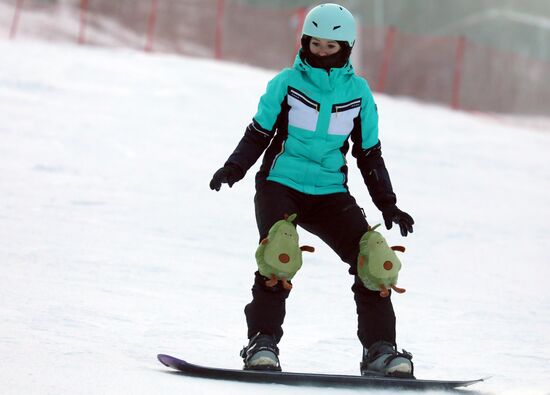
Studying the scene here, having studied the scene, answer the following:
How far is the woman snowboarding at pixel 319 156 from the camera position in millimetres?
4332

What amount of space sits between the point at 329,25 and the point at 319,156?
20.9 inches

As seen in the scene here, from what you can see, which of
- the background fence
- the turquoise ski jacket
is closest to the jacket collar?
the turquoise ski jacket

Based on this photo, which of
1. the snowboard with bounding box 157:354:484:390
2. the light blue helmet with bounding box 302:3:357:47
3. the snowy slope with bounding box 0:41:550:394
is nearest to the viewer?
the snowboard with bounding box 157:354:484:390

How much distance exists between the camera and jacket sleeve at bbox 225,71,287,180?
14.5ft

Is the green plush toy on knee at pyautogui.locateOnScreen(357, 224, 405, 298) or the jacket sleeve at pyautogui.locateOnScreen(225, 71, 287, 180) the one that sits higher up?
the jacket sleeve at pyautogui.locateOnScreen(225, 71, 287, 180)

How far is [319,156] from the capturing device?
441 cm

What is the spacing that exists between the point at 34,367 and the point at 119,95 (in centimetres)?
1505

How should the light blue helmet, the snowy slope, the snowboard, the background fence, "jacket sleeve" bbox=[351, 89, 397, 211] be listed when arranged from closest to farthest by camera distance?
the snowboard
the light blue helmet
"jacket sleeve" bbox=[351, 89, 397, 211]
the snowy slope
the background fence

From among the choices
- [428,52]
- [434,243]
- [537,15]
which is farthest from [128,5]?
[434,243]

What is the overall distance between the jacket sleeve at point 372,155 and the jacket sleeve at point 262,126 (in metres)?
0.36

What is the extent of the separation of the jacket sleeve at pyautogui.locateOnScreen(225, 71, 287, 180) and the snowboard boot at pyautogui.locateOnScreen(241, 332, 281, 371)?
669mm

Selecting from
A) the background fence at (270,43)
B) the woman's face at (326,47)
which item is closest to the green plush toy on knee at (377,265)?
the woman's face at (326,47)

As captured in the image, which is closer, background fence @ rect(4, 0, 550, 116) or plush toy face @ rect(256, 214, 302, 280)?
plush toy face @ rect(256, 214, 302, 280)

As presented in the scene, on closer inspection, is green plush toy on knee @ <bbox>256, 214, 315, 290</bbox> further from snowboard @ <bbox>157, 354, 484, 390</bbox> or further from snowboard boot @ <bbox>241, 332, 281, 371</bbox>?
snowboard @ <bbox>157, 354, 484, 390</bbox>
